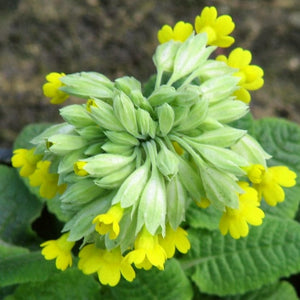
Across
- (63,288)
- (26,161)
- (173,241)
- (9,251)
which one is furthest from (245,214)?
(9,251)

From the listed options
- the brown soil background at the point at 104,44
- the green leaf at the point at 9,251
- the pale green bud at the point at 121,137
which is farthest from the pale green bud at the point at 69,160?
the brown soil background at the point at 104,44

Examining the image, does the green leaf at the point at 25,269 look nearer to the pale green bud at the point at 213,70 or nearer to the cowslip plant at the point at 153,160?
the cowslip plant at the point at 153,160

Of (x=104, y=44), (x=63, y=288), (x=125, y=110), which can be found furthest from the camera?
(x=104, y=44)

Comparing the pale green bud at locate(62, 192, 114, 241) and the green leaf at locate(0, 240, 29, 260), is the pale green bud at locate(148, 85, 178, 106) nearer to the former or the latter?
the pale green bud at locate(62, 192, 114, 241)

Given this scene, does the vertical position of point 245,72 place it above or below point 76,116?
above

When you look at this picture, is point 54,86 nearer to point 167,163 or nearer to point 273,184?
point 167,163

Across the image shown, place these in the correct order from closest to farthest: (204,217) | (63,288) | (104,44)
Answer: (63,288) → (204,217) → (104,44)

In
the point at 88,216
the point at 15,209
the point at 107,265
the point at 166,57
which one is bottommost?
the point at 15,209

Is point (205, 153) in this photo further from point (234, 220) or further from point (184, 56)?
point (184, 56)
